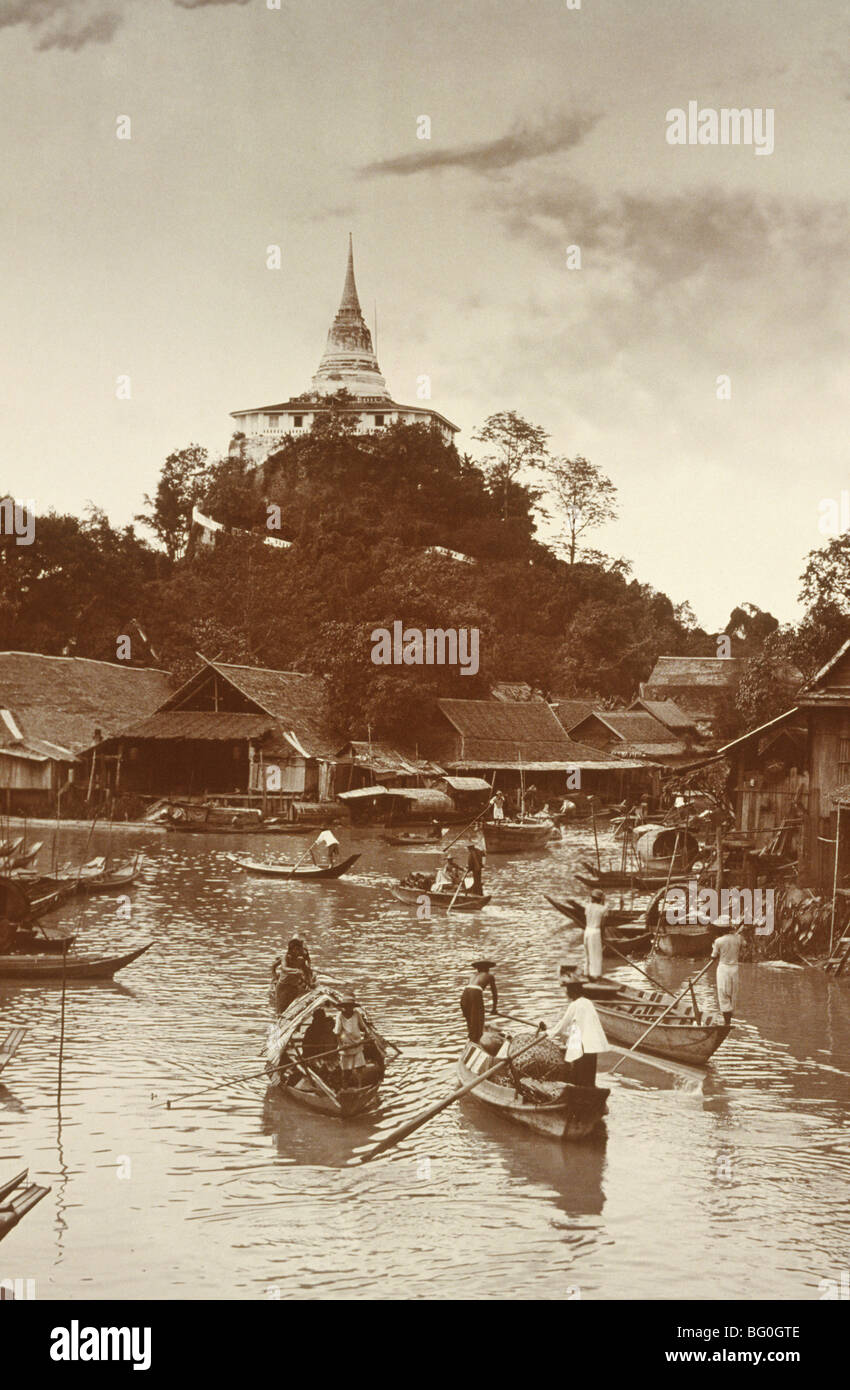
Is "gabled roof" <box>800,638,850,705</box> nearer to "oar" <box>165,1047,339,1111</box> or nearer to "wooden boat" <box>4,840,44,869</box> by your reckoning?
"oar" <box>165,1047,339,1111</box>

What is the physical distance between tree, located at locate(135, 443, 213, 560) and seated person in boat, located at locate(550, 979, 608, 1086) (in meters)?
51.9

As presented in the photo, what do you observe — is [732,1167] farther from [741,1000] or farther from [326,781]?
[326,781]

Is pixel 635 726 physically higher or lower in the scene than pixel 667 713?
lower

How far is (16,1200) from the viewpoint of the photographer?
9391 millimetres

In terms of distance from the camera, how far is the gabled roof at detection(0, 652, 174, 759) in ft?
135

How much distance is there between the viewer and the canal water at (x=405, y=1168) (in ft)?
31.9

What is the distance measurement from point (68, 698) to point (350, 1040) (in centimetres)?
3245

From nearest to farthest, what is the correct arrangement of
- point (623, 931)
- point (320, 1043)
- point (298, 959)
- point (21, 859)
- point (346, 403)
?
1. point (320, 1043)
2. point (298, 959)
3. point (623, 931)
4. point (21, 859)
5. point (346, 403)

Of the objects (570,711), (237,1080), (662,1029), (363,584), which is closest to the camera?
(237,1080)

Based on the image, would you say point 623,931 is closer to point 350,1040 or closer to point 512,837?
point 350,1040

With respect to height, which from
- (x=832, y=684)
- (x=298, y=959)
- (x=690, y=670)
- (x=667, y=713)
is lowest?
(x=298, y=959)

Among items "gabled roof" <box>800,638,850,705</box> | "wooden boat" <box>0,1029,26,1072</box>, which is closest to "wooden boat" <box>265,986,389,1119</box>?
"wooden boat" <box>0,1029,26,1072</box>

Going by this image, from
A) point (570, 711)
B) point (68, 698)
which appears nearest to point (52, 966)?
point (68, 698)
